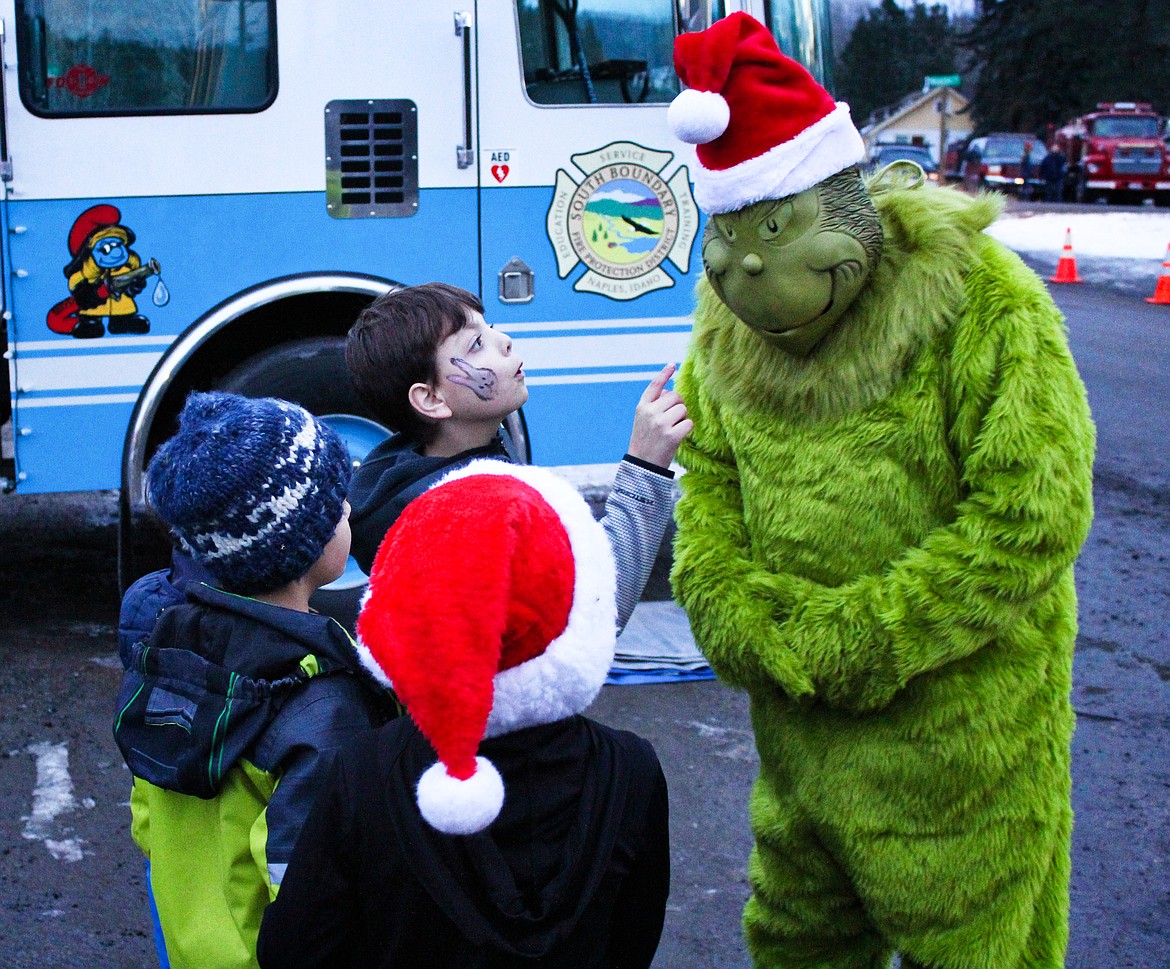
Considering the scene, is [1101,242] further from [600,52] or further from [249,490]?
[249,490]

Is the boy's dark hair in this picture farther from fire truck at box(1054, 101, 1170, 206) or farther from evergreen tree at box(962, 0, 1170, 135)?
evergreen tree at box(962, 0, 1170, 135)

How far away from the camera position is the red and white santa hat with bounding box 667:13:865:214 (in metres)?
1.95

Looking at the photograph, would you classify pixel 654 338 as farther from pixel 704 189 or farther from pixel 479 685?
pixel 479 685

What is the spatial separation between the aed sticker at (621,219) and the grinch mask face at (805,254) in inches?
105

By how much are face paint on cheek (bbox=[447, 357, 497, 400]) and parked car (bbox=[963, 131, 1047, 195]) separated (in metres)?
32.3

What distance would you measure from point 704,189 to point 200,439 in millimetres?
849

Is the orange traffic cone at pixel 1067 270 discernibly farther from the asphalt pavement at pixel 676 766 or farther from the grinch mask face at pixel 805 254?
the grinch mask face at pixel 805 254

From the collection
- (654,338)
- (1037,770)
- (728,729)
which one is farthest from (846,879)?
(654,338)

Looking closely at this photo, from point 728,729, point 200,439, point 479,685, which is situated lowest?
point 728,729

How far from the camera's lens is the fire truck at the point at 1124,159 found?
28.3m

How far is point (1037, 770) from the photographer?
205 centimetres

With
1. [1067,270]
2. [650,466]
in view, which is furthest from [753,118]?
[1067,270]

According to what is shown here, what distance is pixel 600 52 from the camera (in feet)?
15.4

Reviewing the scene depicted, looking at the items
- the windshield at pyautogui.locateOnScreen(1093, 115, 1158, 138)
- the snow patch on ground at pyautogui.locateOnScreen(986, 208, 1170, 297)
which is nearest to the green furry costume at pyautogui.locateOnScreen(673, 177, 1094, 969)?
the snow patch on ground at pyautogui.locateOnScreen(986, 208, 1170, 297)
